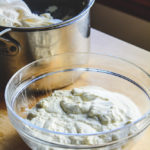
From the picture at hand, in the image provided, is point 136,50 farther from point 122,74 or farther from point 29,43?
point 29,43

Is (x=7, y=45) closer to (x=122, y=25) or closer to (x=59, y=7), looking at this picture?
(x=59, y=7)

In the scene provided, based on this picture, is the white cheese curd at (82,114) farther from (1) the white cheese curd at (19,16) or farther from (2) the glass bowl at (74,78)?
(1) the white cheese curd at (19,16)

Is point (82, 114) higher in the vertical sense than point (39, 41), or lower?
lower

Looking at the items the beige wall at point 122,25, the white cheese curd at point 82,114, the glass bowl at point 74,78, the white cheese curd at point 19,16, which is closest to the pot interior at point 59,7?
the white cheese curd at point 19,16

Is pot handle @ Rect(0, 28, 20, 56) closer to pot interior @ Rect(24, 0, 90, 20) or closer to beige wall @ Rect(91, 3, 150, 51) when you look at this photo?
pot interior @ Rect(24, 0, 90, 20)

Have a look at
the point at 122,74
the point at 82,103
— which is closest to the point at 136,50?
the point at 122,74

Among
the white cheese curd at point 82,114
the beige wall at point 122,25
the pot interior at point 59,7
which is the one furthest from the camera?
the beige wall at point 122,25

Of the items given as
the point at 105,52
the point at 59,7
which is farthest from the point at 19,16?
the point at 105,52
